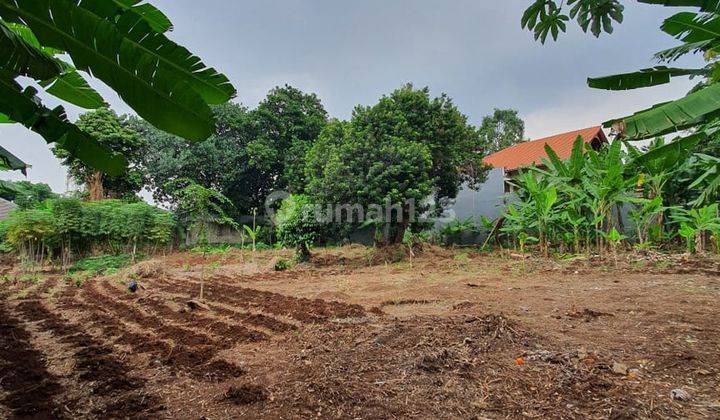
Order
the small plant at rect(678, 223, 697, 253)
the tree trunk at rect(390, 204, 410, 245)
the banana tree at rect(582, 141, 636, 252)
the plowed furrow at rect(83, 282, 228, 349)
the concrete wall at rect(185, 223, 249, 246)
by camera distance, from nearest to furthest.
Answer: the plowed furrow at rect(83, 282, 228, 349), the small plant at rect(678, 223, 697, 253), the banana tree at rect(582, 141, 636, 252), the tree trunk at rect(390, 204, 410, 245), the concrete wall at rect(185, 223, 249, 246)

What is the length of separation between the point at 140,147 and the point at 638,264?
21.0 m

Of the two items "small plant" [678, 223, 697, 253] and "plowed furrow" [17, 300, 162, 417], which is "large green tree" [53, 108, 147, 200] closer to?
"plowed furrow" [17, 300, 162, 417]

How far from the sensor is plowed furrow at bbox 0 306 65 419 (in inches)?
88.0

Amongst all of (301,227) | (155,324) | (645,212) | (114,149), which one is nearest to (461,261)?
(645,212)

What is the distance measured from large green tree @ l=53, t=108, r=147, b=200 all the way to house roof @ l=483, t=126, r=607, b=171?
54.5ft

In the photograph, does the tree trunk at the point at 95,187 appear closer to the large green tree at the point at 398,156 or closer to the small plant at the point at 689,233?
the large green tree at the point at 398,156

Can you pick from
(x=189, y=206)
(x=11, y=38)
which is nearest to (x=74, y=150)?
(x=11, y=38)

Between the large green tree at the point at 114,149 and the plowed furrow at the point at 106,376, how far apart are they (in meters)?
13.7

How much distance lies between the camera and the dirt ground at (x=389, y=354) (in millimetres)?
2109

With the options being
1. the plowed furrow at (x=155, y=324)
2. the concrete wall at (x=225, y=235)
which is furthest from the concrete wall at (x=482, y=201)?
the concrete wall at (x=225, y=235)

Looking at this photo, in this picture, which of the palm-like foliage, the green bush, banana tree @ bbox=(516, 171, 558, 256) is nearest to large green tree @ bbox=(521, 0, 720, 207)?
the palm-like foliage

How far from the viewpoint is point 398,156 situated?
10.1m

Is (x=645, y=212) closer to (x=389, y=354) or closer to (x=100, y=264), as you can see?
(x=389, y=354)

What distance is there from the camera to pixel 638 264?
6559 mm
